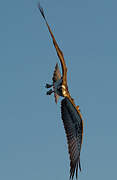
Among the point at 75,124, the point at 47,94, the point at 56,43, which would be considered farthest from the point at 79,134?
the point at 56,43

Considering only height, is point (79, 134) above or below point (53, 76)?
below

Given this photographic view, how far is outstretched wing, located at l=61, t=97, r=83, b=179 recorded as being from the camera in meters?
37.4

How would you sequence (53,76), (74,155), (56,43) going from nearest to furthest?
(56,43)
(74,155)
(53,76)

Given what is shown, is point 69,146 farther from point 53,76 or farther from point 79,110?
point 53,76

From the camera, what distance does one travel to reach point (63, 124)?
124 ft

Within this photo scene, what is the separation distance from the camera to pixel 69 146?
3759 cm

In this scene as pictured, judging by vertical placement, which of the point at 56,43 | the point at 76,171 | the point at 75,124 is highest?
the point at 56,43

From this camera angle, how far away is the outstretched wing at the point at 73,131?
37.4 meters

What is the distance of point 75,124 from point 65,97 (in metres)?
1.82

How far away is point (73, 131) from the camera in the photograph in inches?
1492

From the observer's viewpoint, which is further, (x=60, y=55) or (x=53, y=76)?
(x=53, y=76)

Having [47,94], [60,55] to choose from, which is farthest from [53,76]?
[60,55]

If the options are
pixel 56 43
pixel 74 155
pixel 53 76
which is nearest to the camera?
pixel 56 43

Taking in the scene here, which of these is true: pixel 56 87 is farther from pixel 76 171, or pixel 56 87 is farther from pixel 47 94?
pixel 76 171
